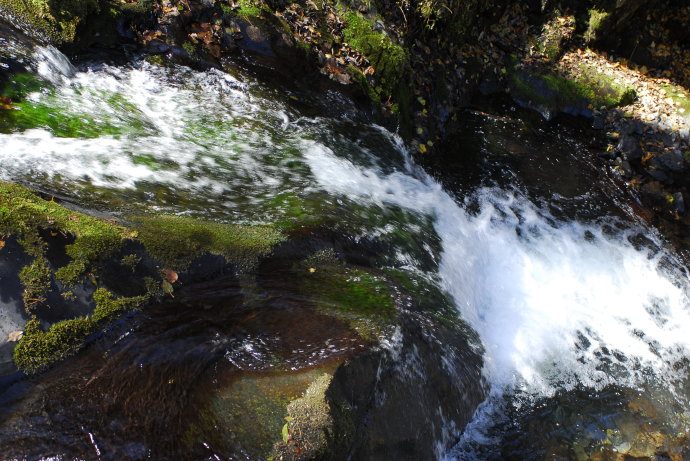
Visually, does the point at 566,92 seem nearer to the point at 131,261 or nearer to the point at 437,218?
the point at 437,218

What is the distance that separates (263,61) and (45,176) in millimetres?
4238

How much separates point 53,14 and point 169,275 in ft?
17.3

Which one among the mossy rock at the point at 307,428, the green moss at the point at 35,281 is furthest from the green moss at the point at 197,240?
the mossy rock at the point at 307,428

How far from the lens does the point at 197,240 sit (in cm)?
345

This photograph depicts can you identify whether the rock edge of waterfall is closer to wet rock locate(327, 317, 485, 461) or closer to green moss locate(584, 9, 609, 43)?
green moss locate(584, 9, 609, 43)

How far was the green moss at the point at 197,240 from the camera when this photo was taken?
3234 mm

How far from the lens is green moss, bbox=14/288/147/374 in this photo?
2.49m

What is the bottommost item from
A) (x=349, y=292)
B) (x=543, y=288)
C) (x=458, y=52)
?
(x=543, y=288)

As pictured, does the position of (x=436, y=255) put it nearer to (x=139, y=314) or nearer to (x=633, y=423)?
(x=633, y=423)

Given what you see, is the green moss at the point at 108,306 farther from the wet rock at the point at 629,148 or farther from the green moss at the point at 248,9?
the wet rock at the point at 629,148

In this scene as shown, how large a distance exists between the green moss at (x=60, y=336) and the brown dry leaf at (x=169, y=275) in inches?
12.7

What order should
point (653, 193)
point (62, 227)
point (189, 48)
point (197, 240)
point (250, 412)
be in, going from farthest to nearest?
point (653, 193)
point (189, 48)
point (197, 240)
point (62, 227)
point (250, 412)

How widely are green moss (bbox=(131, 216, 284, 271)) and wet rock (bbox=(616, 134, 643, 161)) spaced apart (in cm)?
883

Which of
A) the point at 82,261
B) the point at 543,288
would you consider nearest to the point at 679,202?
the point at 543,288
